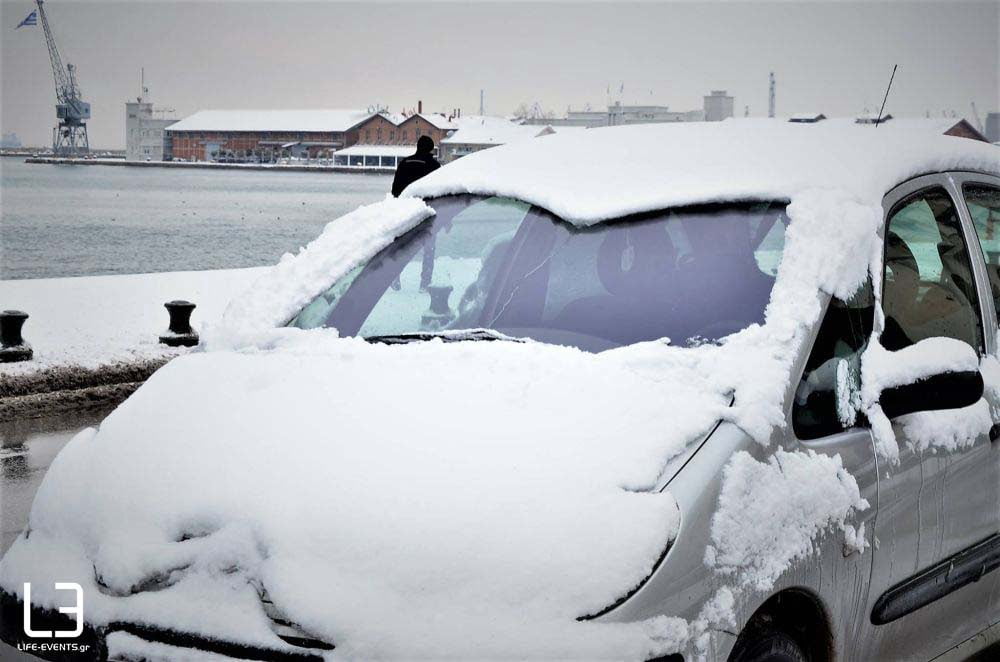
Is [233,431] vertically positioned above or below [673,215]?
below

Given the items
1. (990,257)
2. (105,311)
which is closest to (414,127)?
(105,311)

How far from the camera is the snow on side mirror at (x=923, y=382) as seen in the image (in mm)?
3125

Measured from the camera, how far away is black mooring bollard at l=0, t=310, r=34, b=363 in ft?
34.5

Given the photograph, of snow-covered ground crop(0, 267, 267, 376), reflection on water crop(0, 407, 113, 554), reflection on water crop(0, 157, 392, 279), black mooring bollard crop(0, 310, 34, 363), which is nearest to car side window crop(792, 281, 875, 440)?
reflection on water crop(0, 407, 113, 554)

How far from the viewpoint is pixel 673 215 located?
348 cm

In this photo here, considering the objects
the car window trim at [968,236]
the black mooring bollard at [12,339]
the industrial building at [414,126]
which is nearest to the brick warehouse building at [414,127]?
the industrial building at [414,126]

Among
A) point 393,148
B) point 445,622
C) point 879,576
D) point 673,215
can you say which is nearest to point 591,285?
point 673,215

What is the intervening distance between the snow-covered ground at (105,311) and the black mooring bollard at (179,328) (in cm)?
11

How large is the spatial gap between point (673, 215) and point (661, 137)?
556 millimetres

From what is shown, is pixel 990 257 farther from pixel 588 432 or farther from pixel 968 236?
pixel 588 432

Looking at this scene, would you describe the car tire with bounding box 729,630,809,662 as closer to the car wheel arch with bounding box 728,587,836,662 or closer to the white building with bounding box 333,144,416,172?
the car wheel arch with bounding box 728,587,836,662

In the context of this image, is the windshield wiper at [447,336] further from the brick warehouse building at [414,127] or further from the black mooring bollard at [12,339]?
the brick warehouse building at [414,127]

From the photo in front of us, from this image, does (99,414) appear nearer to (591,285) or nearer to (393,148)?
(591,285)
